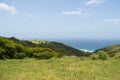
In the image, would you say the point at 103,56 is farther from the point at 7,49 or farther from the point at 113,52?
the point at 113,52

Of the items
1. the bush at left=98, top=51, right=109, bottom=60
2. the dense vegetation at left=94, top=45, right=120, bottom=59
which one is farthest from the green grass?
the dense vegetation at left=94, top=45, right=120, bottom=59

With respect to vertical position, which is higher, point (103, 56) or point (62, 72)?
point (103, 56)

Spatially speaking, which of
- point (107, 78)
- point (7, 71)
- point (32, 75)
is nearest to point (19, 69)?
point (7, 71)

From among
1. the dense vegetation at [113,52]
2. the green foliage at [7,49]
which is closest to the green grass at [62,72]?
the dense vegetation at [113,52]

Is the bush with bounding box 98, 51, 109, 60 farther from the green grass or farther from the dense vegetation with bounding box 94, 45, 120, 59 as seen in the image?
the green grass

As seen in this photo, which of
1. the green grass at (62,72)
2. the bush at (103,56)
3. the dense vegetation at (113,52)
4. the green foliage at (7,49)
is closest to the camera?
the green grass at (62,72)

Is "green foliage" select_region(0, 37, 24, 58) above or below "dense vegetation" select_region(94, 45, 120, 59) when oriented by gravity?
above

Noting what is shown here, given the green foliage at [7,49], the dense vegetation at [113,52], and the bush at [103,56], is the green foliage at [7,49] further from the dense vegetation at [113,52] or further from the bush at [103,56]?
the bush at [103,56]

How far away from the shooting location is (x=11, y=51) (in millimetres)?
25609

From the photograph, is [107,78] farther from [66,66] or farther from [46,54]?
[46,54]

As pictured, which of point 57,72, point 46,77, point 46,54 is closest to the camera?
point 46,77

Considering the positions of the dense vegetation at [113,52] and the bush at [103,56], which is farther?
the dense vegetation at [113,52]

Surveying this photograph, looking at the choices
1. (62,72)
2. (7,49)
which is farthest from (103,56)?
(7,49)

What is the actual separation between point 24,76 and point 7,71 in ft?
6.19
